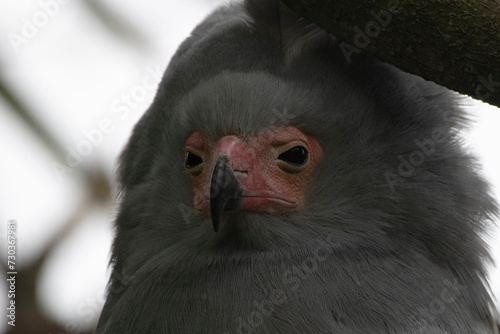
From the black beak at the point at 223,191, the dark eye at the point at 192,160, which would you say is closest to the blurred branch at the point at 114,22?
the dark eye at the point at 192,160

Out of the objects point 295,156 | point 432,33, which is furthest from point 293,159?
point 432,33

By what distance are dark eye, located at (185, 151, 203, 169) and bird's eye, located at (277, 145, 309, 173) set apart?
1.89 feet

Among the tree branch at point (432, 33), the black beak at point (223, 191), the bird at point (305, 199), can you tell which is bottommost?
the bird at point (305, 199)

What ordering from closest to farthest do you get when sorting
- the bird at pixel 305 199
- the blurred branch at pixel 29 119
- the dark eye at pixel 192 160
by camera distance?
the bird at pixel 305 199
the dark eye at pixel 192 160
the blurred branch at pixel 29 119

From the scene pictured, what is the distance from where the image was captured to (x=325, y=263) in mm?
4781

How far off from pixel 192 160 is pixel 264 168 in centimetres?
57

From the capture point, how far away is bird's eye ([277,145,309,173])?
493cm

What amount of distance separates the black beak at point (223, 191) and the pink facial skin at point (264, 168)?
0.13 metres

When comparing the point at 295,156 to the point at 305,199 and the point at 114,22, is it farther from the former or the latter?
the point at 114,22

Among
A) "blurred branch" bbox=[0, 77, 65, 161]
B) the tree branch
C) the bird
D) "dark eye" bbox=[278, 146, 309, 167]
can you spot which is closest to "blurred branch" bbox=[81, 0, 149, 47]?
"blurred branch" bbox=[0, 77, 65, 161]

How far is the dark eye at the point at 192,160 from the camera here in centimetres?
513

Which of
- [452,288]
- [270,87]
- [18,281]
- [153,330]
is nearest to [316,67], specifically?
[270,87]

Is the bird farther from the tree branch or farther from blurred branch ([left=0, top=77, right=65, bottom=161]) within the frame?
blurred branch ([left=0, top=77, right=65, bottom=161])

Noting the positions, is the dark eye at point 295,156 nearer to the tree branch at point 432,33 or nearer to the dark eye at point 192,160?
the dark eye at point 192,160
